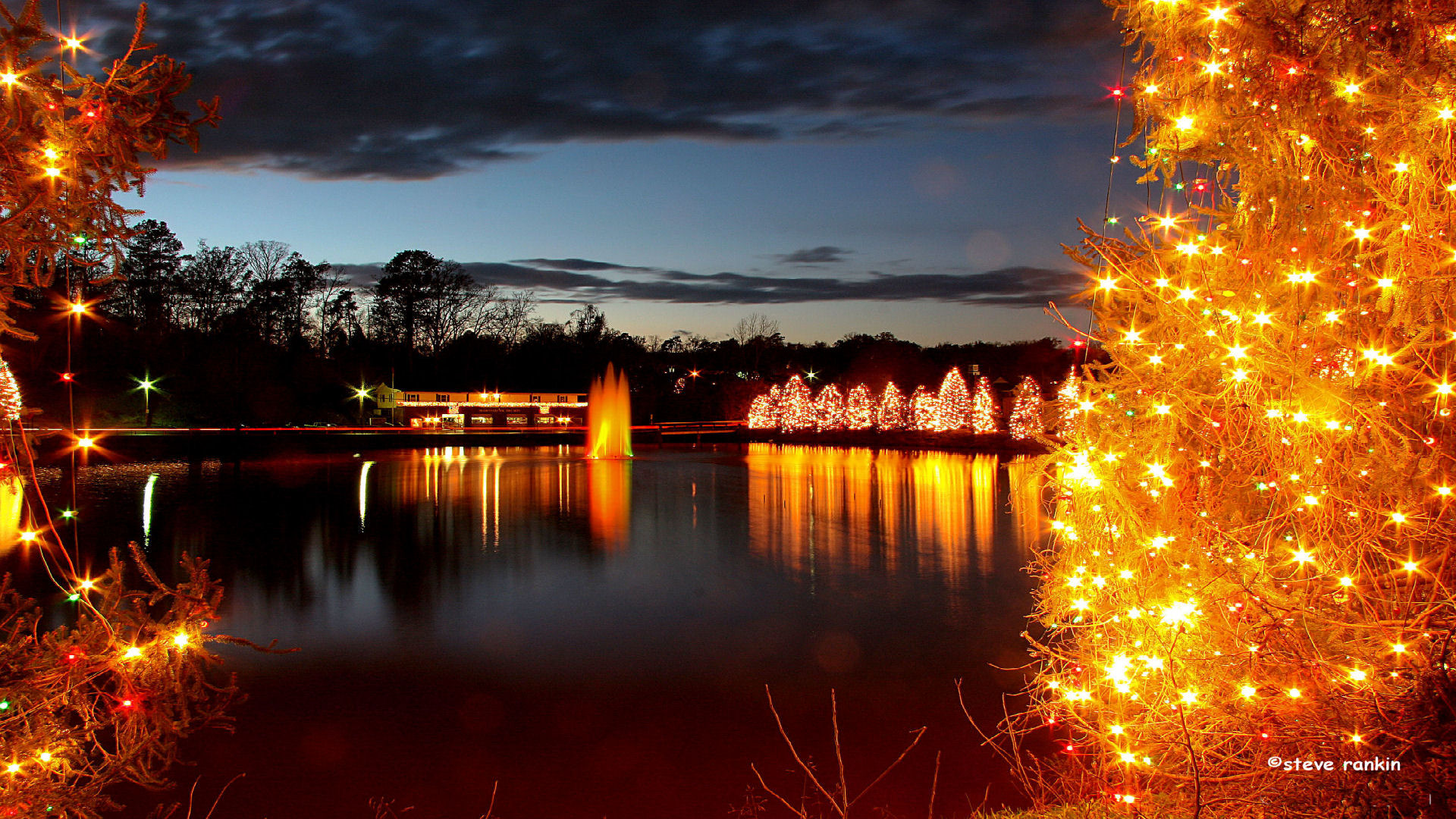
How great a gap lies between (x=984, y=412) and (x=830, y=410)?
10.5 metres

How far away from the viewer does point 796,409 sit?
47531 millimetres

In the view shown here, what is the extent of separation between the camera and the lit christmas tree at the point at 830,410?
47.0 metres

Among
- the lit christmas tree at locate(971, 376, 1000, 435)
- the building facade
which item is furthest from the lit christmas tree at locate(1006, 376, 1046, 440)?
the building facade

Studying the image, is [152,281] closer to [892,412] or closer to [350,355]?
[350,355]

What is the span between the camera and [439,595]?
9797 mm

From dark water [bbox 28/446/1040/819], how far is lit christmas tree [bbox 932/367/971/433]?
2302 cm

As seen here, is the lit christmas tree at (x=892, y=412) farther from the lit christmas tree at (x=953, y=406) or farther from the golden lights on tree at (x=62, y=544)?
the golden lights on tree at (x=62, y=544)

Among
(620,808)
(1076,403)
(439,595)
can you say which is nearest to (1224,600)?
(1076,403)

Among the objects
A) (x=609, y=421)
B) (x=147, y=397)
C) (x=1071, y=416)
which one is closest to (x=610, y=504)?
(x=1071, y=416)

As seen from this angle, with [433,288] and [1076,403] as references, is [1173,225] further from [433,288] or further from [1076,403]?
[433,288]

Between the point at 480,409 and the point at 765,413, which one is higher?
the point at 480,409

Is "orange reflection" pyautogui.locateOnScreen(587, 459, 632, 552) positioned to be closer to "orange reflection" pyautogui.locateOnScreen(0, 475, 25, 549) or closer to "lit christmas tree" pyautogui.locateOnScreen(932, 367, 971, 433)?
"orange reflection" pyautogui.locateOnScreen(0, 475, 25, 549)

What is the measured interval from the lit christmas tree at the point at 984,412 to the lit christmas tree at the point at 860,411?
7.58 meters

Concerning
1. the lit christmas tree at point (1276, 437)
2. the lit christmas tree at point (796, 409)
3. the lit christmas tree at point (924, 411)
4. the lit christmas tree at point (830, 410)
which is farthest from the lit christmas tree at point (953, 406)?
the lit christmas tree at point (1276, 437)
